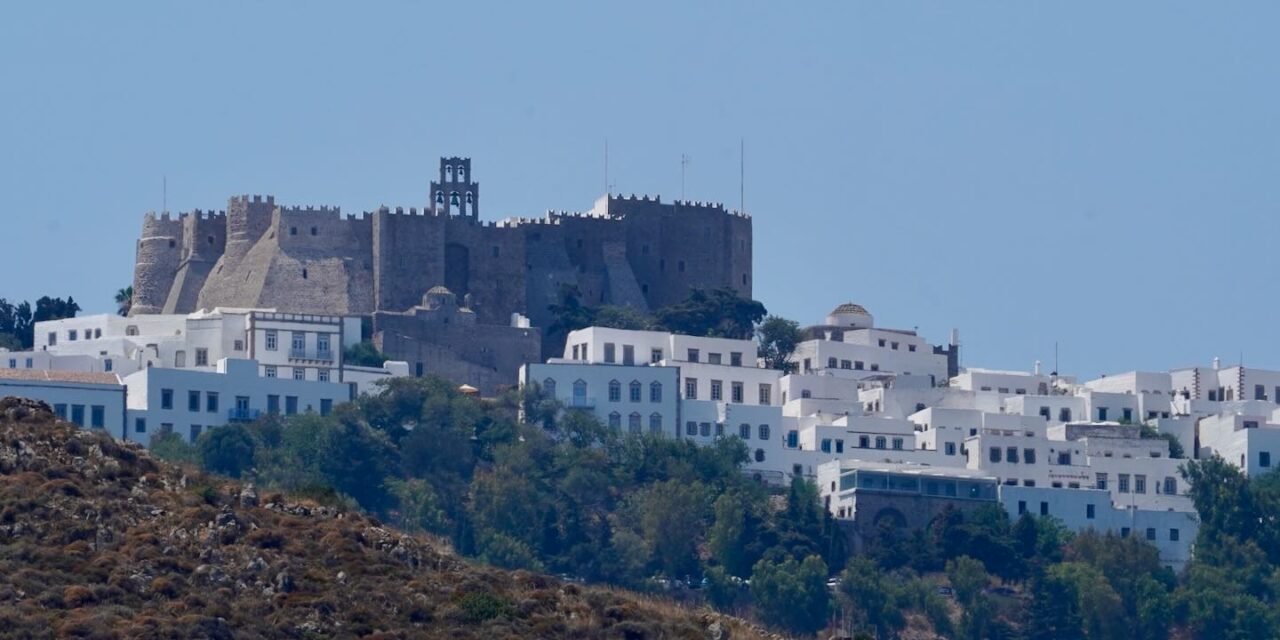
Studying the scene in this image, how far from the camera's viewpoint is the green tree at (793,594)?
80000mm

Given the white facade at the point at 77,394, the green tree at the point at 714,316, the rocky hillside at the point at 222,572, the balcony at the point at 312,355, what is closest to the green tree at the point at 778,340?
the green tree at the point at 714,316

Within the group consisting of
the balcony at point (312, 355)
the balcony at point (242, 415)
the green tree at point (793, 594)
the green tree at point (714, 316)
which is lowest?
the green tree at point (793, 594)

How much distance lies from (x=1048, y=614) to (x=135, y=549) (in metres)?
44.2

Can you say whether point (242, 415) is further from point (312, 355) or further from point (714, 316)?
point (714, 316)

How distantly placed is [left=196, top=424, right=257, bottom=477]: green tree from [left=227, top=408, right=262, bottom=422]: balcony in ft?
9.26

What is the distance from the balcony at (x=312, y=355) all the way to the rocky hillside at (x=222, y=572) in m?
50.7

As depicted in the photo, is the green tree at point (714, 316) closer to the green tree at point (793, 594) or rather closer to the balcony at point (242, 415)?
the balcony at point (242, 415)

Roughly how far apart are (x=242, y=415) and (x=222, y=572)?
49.1m

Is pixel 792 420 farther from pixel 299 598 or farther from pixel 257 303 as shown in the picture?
pixel 299 598

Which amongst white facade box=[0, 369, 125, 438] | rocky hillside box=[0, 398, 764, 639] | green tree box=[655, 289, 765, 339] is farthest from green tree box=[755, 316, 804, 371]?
rocky hillside box=[0, 398, 764, 639]

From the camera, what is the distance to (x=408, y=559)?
41562 mm

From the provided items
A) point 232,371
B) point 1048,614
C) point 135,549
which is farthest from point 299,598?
point 232,371

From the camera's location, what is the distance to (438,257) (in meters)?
101

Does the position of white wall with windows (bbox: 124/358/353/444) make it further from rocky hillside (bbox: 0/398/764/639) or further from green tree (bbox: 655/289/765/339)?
rocky hillside (bbox: 0/398/764/639)
